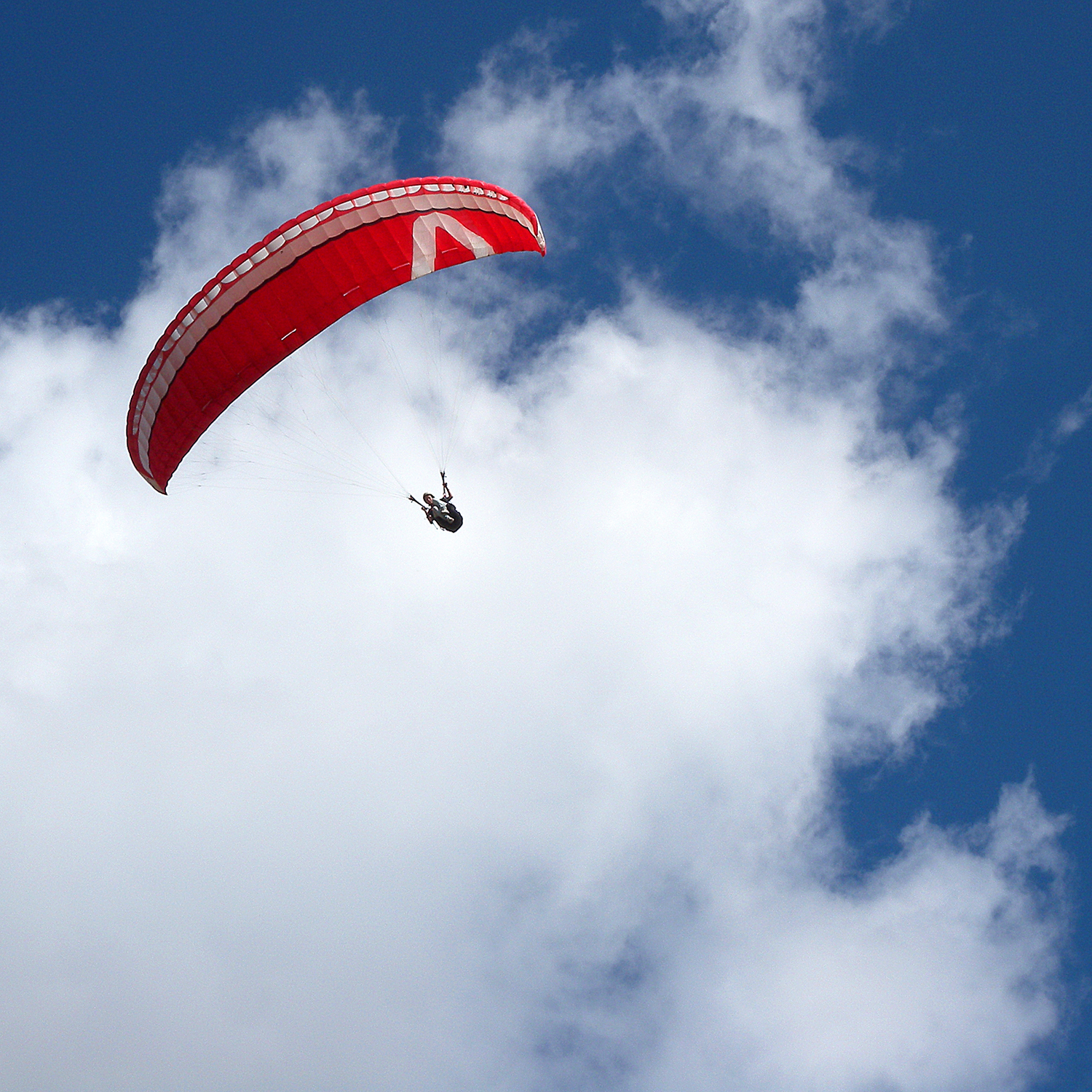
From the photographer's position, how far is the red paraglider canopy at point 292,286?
27.1 metres

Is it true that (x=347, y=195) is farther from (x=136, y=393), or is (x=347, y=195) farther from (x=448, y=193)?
(x=136, y=393)

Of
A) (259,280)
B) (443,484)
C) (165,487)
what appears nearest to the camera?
(259,280)

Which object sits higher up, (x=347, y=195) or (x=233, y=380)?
(x=347, y=195)

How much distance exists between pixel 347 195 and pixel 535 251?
5631 millimetres

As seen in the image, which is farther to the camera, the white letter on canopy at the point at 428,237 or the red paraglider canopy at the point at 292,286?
the white letter on canopy at the point at 428,237

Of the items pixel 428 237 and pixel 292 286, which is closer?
pixel 292 286

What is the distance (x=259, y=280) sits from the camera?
2706cm

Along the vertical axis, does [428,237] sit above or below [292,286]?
above

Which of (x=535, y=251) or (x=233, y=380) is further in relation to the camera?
(x=535, y=251)

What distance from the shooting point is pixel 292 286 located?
89.9ft

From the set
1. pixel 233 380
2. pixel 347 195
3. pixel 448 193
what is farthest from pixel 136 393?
pixel 448 193

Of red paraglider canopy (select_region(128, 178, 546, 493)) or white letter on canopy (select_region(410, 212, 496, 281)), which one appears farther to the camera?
white letter on canopy (select_region(410, 212, 496, 281))

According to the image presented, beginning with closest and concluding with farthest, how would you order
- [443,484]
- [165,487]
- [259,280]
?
[259,280]
[165,487]
[443,484]

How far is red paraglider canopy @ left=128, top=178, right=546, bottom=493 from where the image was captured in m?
27.1
